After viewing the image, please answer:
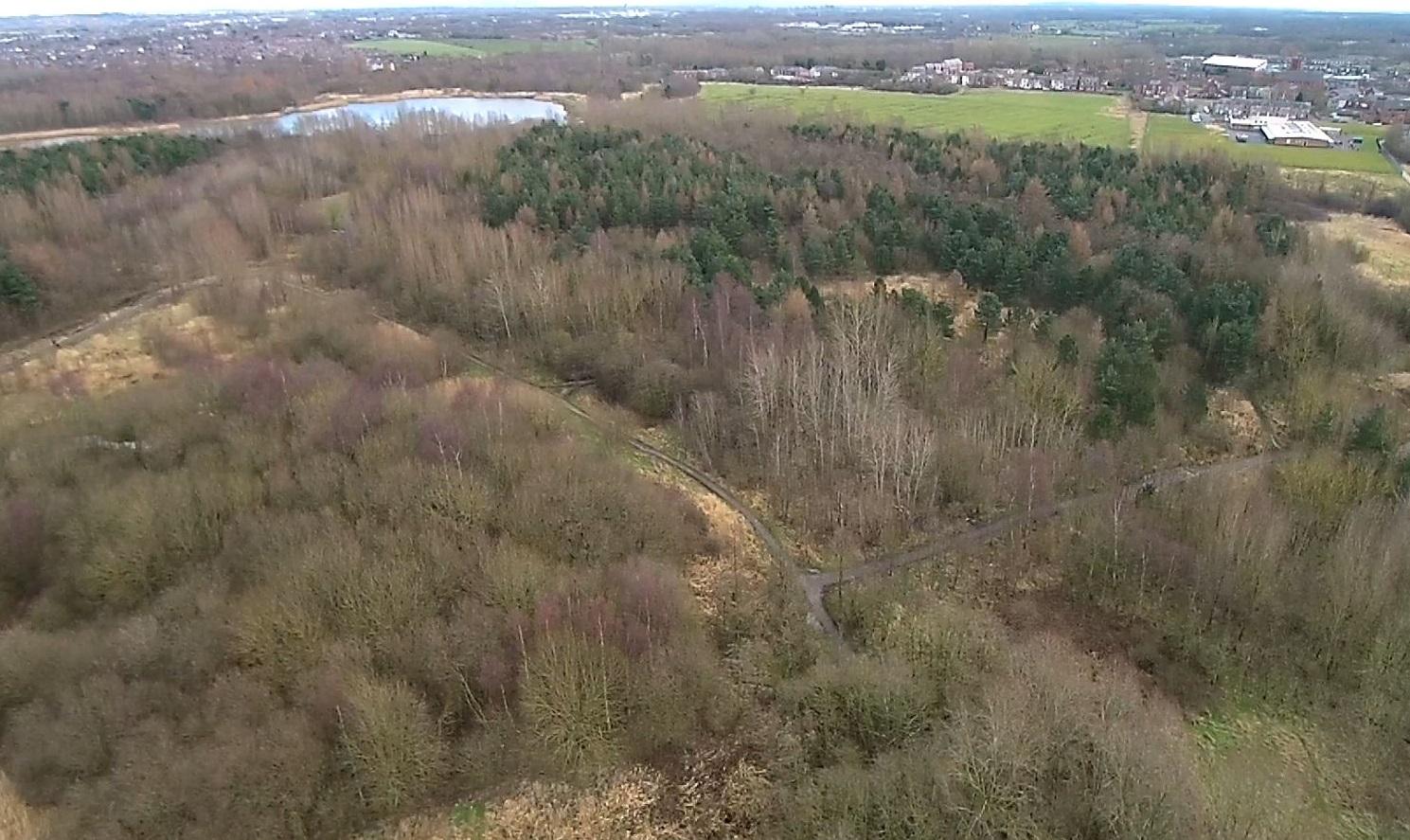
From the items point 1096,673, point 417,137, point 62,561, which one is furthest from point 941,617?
point 417,137

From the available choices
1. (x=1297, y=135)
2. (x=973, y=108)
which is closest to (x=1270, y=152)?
(x=1297, y=135)

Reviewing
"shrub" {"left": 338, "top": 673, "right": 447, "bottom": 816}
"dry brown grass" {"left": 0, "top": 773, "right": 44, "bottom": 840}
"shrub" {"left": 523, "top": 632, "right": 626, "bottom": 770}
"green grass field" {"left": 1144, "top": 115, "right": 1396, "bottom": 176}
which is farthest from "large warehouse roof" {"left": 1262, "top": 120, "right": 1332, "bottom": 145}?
"dry brown grass" {"left": 0, "top": 773, "right": 44, "bottom": 840}

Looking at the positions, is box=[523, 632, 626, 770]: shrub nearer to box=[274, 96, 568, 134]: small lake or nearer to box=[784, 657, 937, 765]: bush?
box=[784, 657, 937, 765]: bush

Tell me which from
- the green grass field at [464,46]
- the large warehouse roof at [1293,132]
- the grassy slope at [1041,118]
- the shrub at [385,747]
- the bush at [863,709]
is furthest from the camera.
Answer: the green grass field at [464,46]

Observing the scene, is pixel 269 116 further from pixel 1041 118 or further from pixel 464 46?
pixel 1041 118

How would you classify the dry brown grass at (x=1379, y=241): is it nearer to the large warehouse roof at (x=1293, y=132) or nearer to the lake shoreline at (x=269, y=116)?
the large warehouse roof at (x=1293, y=132)

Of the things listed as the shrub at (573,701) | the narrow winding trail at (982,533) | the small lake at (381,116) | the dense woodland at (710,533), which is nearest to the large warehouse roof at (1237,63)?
the dense woodland at (710,533)
